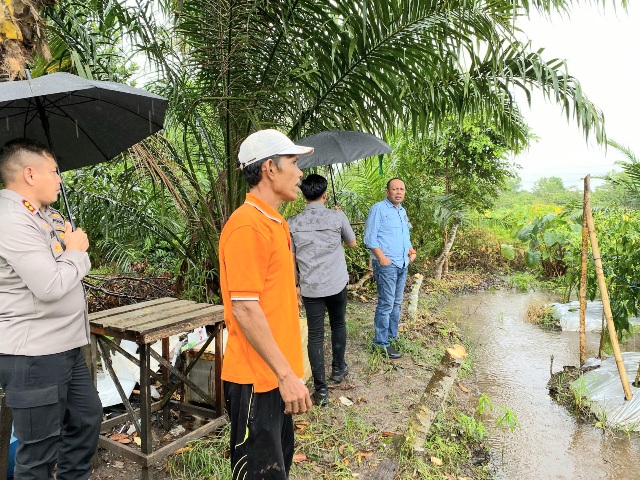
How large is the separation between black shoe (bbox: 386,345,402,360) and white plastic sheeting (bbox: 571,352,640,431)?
1539 mm

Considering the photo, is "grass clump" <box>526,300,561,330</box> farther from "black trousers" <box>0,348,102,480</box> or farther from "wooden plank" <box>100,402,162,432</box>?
"black trousers" <box>0,348,102,480</box>

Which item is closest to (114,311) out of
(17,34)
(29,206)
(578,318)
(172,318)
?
(172,318)

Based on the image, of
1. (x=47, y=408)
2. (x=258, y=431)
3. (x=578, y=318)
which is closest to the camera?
(x=258, y=431)

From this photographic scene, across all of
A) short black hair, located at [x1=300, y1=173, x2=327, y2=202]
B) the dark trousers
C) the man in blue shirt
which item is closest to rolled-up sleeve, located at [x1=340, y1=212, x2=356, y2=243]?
short black hair, located at [x1=300, y1=173, x2=327, y2=202]

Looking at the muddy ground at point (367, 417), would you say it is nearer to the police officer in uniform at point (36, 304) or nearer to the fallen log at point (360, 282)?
the police officer in uniform at point (36, 304)

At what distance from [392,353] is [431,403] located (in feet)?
5.60

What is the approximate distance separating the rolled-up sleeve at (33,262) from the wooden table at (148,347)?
2.56 feet

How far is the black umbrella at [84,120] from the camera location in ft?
7.38

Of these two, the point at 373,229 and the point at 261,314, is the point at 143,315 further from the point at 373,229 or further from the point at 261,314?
the point at 373,229

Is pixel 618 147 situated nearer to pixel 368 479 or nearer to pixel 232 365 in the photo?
pixel 368 479

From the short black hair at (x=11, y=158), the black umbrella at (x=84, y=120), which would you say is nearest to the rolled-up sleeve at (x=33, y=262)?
the short black hair at (x=11, y=158)

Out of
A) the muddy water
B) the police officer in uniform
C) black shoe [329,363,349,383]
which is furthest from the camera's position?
black shoe [329,363,349,383]

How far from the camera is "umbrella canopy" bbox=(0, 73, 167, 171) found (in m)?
2.25

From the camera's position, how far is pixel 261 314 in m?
1.73
